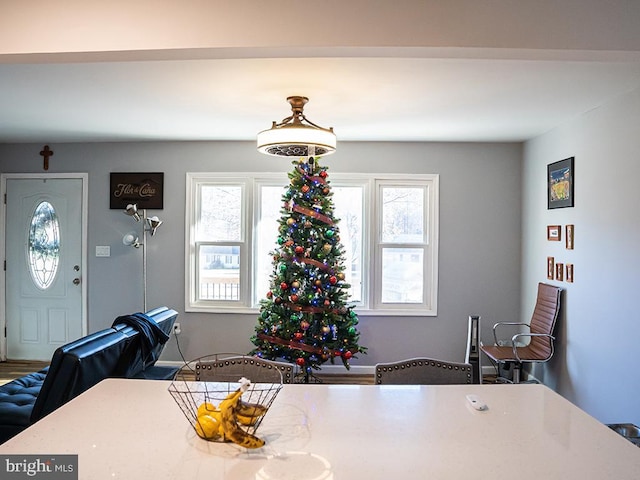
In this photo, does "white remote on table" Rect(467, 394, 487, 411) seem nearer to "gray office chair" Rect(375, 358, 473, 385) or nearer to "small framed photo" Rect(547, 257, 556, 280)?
"gray office chair" Rect(375, 358, 473, 385)

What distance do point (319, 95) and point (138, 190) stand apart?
8.68 feet

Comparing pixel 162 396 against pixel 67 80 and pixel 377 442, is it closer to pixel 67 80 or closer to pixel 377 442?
pixel 377 442

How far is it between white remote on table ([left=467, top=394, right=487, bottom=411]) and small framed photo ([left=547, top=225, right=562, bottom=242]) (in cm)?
278

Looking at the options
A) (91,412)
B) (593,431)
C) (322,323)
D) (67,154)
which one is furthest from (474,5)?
(67,154)

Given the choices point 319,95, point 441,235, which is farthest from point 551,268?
point 319,95

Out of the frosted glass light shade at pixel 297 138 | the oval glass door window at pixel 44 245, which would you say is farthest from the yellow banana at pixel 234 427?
the oval glass door window at pixel 44 245

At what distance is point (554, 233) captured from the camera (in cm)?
413

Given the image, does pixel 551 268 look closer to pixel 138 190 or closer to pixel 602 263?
pixel 602 263

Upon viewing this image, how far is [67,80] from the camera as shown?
304 cm

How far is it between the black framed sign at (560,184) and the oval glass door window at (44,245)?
506cm

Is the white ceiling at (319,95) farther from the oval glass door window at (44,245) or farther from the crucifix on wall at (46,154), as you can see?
the oval glass door window at (44,245)

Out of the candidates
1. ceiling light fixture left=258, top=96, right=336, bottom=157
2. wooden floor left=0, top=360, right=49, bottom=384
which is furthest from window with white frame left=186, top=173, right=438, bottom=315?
ceiling light fixture left=258, top=96, right=336, bottom=157

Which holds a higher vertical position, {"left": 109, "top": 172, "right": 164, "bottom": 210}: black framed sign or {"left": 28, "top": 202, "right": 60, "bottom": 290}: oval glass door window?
{"left": 109, "top": 172, "right": 164, "bottom": 210}: black framed sign

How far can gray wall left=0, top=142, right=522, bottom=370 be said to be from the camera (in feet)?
16.0
